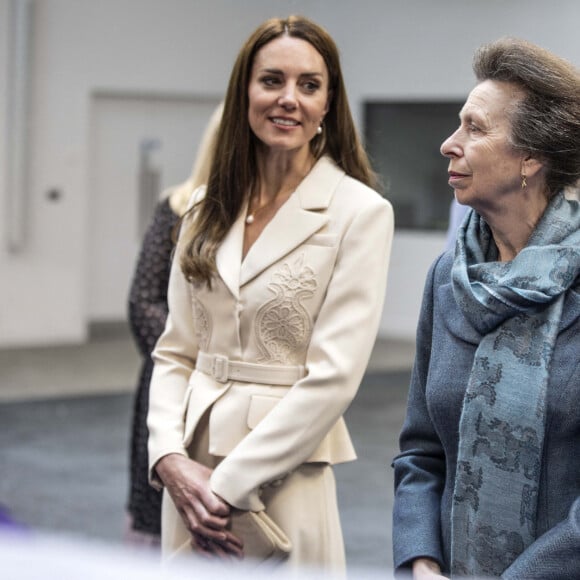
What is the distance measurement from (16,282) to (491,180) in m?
9.63

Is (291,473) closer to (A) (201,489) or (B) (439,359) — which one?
(A) (201,489)

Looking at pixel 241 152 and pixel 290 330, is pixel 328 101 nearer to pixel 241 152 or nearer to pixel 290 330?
pixel 241 152

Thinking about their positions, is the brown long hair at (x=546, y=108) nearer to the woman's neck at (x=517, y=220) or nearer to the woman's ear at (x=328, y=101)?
the woman's neck at (x=517, y=220)

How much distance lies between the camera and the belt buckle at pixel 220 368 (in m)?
2.44

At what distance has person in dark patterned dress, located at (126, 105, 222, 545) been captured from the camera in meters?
3.46

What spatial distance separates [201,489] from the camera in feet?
7.71

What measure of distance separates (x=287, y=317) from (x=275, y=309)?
3cm

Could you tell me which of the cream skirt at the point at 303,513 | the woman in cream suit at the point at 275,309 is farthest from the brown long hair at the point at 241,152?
the cream skirt at the point at 303,513

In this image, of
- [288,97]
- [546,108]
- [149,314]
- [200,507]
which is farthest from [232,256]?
[149,314]

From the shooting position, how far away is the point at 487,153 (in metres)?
1.89

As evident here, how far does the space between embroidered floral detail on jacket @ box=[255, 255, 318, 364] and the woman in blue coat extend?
0.44 meters

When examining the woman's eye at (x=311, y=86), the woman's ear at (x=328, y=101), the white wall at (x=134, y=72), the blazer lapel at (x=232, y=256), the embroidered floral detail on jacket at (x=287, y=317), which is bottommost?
the white wall at (x=134, y=72)

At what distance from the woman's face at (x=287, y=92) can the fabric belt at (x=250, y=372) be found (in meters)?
0.45

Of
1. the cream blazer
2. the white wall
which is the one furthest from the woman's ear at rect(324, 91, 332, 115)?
the white wall
